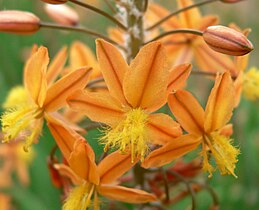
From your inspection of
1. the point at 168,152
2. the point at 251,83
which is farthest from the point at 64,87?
the point at 251,83

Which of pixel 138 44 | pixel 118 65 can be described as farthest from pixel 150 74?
pixel 138 44

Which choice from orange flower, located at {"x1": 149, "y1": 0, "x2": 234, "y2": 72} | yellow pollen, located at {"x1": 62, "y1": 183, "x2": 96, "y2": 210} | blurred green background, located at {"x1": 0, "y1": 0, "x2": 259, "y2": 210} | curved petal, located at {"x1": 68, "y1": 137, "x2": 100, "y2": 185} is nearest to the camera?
curved petal, located at {"x1": 68, "y1": 137, "x2": 100, "y2": 185}

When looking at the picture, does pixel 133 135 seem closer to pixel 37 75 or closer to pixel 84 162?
pixel 84 162

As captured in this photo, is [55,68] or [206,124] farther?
[55,68]

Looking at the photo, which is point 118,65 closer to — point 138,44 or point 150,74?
point 150,74

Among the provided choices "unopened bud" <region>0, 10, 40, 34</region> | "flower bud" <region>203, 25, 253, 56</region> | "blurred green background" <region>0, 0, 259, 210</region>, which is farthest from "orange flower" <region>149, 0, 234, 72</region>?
"blurred green background" <region>0, 0, 259, 210</region>

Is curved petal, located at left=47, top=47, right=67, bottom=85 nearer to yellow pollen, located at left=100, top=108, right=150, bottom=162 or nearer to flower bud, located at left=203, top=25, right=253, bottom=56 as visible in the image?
yellow pollen, located at left=100, top=108, right=150, bottom=162
